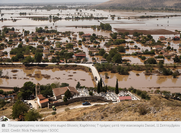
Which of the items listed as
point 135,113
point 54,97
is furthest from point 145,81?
point 135,113

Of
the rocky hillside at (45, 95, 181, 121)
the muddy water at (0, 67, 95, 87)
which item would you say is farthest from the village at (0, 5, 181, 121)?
the rocky hillside at (45, 95, 181, 121)

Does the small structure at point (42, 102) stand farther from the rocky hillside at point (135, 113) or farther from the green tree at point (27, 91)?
the rocky hillside at point (135, 113)

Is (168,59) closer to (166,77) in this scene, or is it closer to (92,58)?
(166,77)

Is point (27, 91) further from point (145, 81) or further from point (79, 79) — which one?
point (145, 81)

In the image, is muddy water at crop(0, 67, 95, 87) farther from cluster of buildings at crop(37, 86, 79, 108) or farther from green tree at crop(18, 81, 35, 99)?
cluster of buildings at crop(37, 86, 79, 108)

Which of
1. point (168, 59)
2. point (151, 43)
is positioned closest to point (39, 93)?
point (168, 59)

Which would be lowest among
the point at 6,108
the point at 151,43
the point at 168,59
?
the point at 6,108
